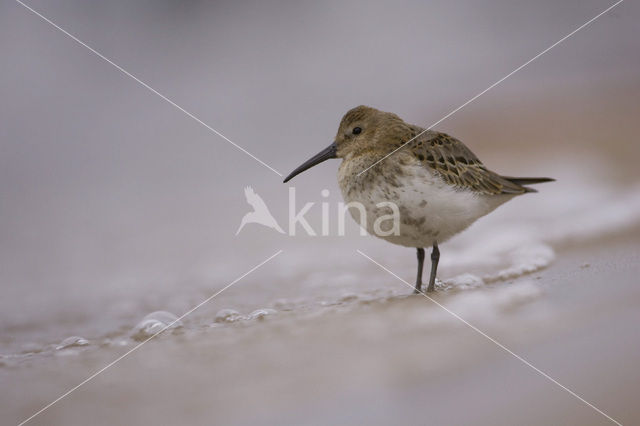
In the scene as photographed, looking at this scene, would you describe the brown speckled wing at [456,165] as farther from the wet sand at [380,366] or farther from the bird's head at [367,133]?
the wet sand at [380,366]

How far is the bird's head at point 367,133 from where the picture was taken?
2820 mm

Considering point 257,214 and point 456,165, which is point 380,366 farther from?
point 257,214

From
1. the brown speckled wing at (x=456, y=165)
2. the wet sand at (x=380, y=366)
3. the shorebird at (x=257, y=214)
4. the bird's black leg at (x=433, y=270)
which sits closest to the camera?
the wet sand at (x=380, y=366)

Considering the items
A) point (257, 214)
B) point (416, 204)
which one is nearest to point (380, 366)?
point (416, 204)

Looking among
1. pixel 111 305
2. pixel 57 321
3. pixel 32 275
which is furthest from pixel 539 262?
pixel 32 275

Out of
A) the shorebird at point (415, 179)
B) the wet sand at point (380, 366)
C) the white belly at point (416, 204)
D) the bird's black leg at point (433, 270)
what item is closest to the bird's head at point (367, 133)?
the shorebird at point (415, 179)

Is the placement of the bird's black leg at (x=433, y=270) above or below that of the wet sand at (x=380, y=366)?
above

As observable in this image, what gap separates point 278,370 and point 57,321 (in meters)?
1.24

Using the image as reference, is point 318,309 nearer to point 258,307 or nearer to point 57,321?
point 258,307

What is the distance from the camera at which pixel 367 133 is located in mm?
2912

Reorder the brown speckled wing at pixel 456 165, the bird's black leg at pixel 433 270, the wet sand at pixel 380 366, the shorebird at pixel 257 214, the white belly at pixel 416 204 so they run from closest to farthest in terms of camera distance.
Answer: the wet sand at pixel 380 366 → the white belly at pixel 416 204 → the brown speckled wing at pixel 456 165 → the bird's black leg at pixel 433 270 → the shorebird at pixel 257 214

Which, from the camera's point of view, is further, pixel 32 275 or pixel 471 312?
pixel 32 275

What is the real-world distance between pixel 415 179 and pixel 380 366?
2.50 feet

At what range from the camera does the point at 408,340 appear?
2395mm
